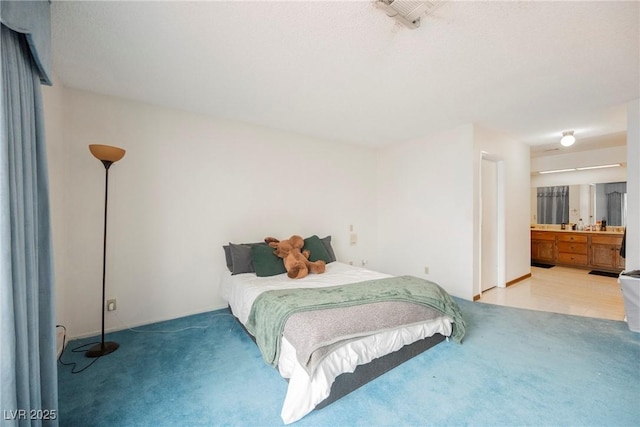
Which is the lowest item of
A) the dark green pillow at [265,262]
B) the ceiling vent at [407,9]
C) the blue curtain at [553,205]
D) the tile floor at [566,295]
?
the tile floor at [566,295]

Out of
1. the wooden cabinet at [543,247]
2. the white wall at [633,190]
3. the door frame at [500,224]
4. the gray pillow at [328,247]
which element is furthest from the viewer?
the wooden cabinet at [543,247]

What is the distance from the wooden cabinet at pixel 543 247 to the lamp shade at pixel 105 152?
7788 mm

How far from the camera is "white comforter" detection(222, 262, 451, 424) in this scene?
1.56 meters

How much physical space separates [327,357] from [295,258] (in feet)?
5.10

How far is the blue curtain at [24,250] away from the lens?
103cm

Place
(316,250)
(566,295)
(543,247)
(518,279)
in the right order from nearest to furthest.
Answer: (316,250)
(566,295)
(518,279)
(543,247)

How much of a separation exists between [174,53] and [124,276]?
2.29 m

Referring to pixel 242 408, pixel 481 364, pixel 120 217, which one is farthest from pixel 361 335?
pixel 120 217

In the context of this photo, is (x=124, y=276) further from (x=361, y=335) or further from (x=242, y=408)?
(x=361, y=335)

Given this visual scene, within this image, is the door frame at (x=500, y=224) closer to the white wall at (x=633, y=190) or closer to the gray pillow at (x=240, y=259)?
the white wall at (x=633, y=190)

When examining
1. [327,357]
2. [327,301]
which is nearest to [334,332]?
[327,357]

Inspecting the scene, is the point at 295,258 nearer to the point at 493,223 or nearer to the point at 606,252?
the point at 493,223

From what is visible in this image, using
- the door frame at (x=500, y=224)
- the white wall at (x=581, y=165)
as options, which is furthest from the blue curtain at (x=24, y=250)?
the white wall at (x=581, y=165)

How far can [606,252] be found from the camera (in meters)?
4.98
